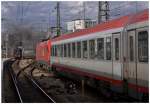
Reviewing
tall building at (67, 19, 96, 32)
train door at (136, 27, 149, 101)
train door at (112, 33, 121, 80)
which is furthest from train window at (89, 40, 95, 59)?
tall building at (67, 19, 96, 32)

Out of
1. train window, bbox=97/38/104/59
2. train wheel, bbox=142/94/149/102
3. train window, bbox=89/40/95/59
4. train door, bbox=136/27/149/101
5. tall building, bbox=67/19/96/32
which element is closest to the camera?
train door, bbox=136/27/149/101

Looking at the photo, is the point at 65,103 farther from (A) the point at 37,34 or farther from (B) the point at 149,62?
(A) the point at 37,34

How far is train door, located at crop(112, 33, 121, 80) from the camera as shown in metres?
13.1

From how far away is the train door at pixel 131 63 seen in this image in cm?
1166

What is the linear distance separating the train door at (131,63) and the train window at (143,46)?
0.28 metres

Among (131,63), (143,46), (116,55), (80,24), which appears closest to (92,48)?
(116,55)

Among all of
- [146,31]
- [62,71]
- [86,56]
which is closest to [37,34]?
[62,71]

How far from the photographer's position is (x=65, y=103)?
15.0m

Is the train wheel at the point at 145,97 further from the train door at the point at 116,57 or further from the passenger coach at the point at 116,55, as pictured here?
the train door at the point at 116,57

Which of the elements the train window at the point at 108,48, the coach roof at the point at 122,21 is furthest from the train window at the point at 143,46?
the train window at the point at 108,48

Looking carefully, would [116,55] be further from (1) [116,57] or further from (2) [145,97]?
(2) [145,97]

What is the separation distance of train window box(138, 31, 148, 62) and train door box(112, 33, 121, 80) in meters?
1.68

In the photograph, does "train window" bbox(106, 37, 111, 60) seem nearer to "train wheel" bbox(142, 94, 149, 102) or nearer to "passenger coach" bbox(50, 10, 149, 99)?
"passenger coach" bbox(50, 10, 149, 99)

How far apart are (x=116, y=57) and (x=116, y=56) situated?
32 millimetres
